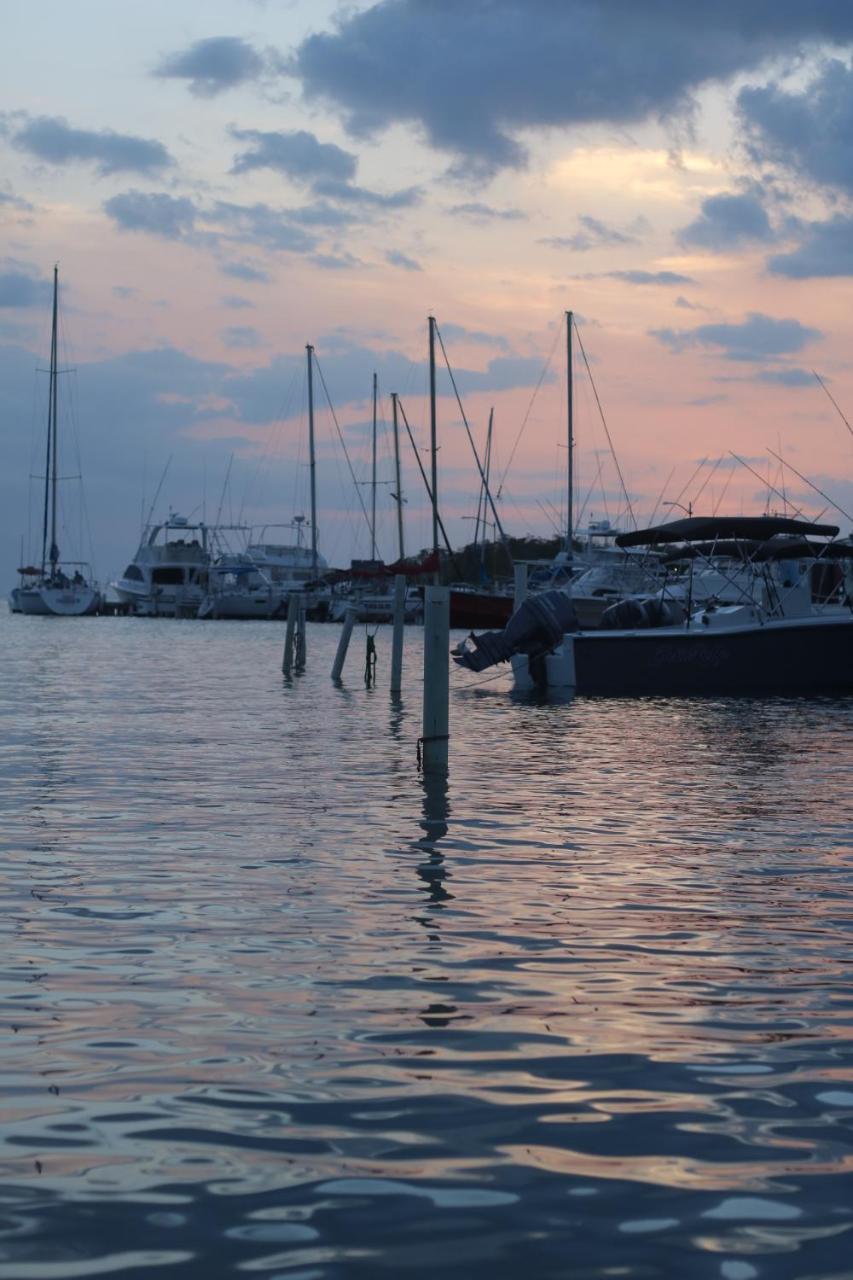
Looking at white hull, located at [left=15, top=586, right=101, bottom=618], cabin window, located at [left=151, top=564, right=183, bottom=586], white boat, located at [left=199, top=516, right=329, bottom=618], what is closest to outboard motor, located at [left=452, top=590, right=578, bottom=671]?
white boat, located at [left=199, top=516, right=329, bottom=618]

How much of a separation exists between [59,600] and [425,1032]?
111 m

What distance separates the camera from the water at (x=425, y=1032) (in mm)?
4492

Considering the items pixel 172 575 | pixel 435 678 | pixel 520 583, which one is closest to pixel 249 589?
pixel 172 575

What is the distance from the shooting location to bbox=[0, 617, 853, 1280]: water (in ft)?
14.7

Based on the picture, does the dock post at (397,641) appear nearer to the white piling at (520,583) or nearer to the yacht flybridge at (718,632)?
the yacht flybridge at (718,632)

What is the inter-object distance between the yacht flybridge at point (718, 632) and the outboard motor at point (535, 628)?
0.02 metres

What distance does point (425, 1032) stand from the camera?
257 inches

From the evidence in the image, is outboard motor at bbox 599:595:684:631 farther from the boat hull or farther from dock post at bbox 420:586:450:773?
dock post at bbox 420:586:450:773

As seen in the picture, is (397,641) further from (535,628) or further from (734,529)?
(734,529)

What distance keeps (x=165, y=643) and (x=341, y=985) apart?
6187 centimetres

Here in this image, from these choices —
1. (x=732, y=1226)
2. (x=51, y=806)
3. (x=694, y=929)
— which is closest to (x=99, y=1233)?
(x=732, y=1226)

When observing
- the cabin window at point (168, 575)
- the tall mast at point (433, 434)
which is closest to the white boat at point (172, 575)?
the cabin window at point (168, 575)

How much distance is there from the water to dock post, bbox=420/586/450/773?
6.91ft

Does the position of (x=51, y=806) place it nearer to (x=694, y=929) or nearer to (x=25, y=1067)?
(x=694, y=929)
